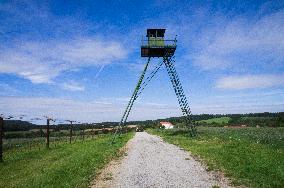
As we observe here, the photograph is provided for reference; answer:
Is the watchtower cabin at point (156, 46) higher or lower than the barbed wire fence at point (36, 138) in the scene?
higher

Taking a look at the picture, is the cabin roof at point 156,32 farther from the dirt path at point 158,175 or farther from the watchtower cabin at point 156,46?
the dirt path at point 158,175

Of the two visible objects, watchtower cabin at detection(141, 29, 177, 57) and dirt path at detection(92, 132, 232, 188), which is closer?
dirt path at detection(92, 132, 232, 188)

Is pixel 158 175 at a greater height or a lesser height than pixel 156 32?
lesser

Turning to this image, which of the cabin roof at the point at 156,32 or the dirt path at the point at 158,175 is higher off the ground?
the cabin roof at the point at 156,32

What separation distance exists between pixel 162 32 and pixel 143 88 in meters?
6.45

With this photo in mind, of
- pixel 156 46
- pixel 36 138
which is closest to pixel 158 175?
pixel 156 46

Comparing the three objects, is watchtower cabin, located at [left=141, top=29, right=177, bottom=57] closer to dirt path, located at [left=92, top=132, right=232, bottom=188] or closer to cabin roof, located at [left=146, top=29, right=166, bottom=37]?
cabin roof, located at [left=146, top=29, right=166, bottom=37]

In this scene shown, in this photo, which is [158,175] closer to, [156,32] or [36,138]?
[156,32]

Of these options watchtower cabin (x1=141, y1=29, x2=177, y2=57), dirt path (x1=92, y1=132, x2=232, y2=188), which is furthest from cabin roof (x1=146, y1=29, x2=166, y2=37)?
dirt path (x1=92, y1=132, x2=232, y2=188)

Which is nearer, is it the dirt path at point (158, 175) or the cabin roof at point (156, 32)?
the dirt path at point (158, 175)

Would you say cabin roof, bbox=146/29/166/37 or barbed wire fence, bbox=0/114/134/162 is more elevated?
cabin roof, bbox=146/29/166/37

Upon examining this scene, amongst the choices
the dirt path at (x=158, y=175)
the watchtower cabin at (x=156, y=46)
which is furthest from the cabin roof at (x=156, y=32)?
the dirt path at (x=158, y=175)

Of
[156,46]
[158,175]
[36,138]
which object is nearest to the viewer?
[158,175]

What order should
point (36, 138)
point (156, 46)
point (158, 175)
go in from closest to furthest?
1. point (158, 175)
2. point (156, 46)
3. point (36, 138)
